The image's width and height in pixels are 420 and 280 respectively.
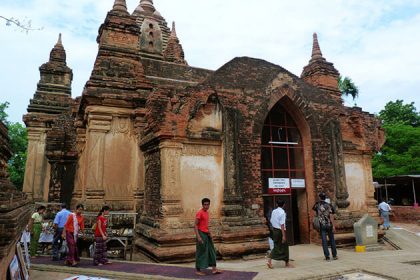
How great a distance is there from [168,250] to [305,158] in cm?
537

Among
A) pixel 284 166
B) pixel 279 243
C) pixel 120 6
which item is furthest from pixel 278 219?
pixel 120 6

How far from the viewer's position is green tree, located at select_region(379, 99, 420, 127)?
29.1m

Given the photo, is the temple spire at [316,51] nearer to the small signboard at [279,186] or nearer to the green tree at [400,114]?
the small signboard at [279,186]

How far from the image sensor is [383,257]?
842 cm

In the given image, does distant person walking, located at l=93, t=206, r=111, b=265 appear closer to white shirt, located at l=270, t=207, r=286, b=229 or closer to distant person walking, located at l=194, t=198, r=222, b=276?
distant person walking, located at l=194, t=198, r=222, b=276

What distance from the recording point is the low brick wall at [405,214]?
738 inches

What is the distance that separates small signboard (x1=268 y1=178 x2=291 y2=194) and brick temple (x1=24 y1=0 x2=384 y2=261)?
0.11 ft

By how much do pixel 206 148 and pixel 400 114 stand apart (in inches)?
1072

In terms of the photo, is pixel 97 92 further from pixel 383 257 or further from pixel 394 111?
pixel 394 111

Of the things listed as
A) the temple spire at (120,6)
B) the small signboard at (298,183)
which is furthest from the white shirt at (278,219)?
the temple spire at (120,6)

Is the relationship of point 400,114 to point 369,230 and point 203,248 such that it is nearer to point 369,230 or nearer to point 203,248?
point 369,230

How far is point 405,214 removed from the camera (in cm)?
1945

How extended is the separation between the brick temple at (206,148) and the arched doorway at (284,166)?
0.03 meters

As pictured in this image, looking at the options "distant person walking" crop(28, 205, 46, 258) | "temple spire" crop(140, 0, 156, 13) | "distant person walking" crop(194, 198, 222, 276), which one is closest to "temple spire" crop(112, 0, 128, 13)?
"distant person walking" crop(28, 205, 46, 258)
